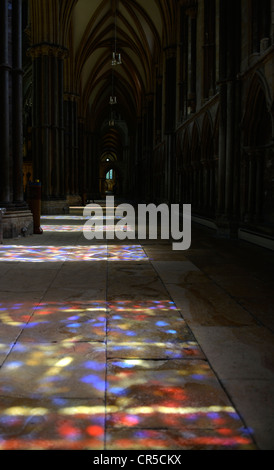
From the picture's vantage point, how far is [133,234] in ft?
36.3

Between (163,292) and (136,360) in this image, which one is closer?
(136,360)

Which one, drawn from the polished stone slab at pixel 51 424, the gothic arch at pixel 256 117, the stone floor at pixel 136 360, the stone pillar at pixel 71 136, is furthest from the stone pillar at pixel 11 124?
the stone pillar at pixel 71 136

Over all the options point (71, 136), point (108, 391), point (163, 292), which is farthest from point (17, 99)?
point (71, 136)

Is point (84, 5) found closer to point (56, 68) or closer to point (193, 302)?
point (56, 68)

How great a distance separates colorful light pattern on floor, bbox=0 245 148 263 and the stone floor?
1.22 metres

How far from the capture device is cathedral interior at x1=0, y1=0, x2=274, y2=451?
2.04 meters

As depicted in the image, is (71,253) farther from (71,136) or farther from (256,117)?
(71,136)

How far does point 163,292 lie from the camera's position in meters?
4.72

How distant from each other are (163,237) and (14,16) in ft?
19.8

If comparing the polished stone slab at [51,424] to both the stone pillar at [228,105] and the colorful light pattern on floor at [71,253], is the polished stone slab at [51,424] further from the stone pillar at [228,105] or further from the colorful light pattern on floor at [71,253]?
the stone pillar at [228,105]

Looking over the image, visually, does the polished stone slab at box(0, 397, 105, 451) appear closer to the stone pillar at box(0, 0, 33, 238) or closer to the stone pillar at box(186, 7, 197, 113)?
the stone pillar at box(0, 0, 33, 238)

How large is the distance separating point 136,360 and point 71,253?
510 centimetres

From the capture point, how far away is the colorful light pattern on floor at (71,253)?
7.07 m

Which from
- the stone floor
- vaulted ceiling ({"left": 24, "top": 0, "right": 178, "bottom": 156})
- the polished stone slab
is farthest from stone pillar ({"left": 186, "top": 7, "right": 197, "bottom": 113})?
the polished stone slab
